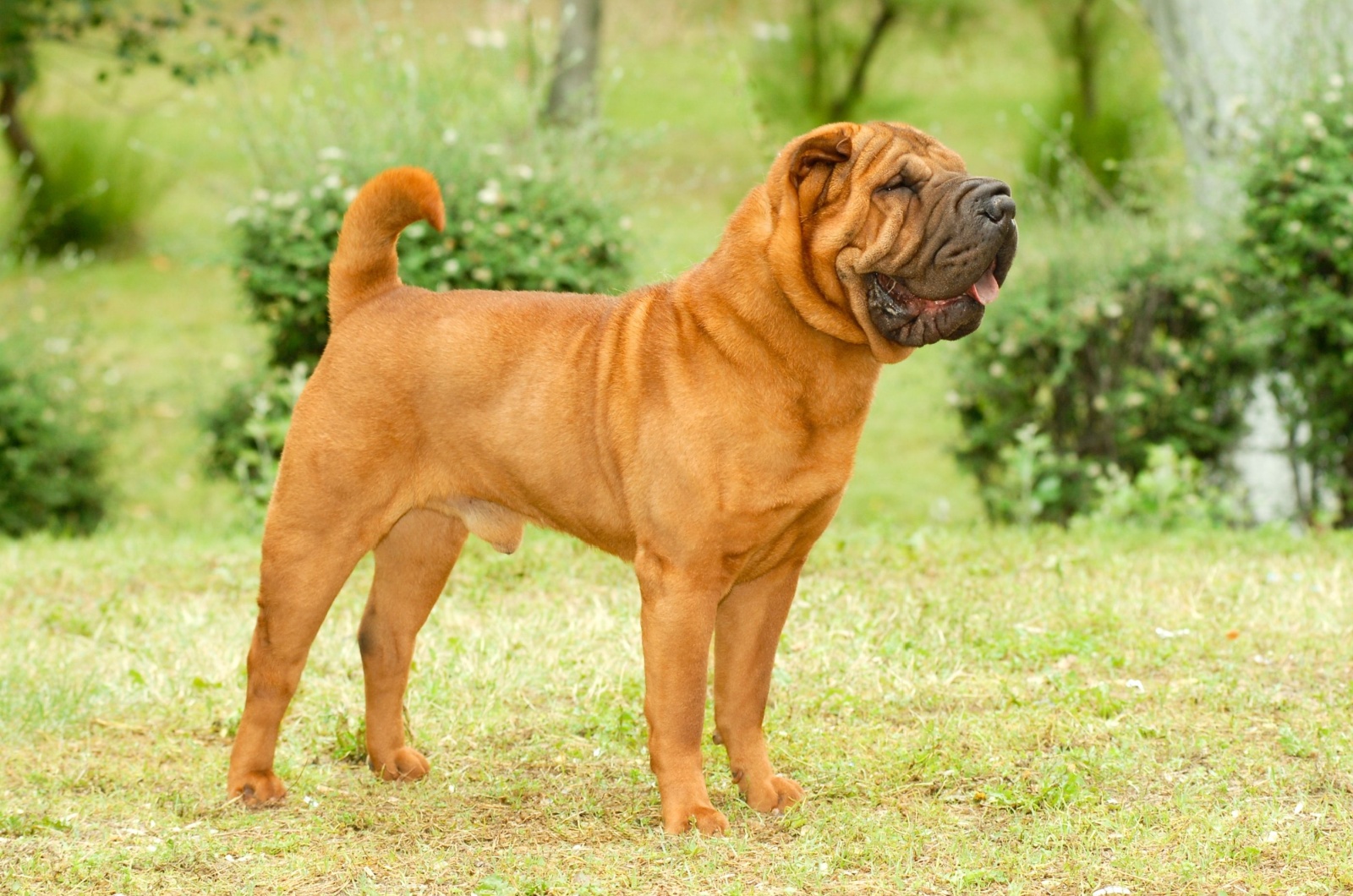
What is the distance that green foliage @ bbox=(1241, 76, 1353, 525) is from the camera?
7645mm

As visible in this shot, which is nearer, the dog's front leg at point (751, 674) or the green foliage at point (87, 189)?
the dog's front leg at point (751, 674)

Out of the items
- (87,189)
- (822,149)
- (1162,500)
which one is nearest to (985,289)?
(822,149)

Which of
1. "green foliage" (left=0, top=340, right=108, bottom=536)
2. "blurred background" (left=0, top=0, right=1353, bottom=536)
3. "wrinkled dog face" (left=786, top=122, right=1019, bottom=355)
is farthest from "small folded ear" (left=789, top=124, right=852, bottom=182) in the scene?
"green foliage" (left=0, top=340, right=108, bottom=536)

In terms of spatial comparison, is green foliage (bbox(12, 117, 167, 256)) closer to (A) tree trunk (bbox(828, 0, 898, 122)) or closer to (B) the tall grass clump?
(B) the tall grass clump

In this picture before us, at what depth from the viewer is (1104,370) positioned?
344 inches

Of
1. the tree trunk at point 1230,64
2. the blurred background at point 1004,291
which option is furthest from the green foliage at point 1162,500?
the tree trunk at point 1230,64

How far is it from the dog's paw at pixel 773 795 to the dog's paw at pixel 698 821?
23cm

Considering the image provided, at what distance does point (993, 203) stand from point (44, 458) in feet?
24.7

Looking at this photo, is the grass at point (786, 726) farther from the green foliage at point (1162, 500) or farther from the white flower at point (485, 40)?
the white flower at point (485, 40)

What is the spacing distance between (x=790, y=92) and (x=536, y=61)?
842cm

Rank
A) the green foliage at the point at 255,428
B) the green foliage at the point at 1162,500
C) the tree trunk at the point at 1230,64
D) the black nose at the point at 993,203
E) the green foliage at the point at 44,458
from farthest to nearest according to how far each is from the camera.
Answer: the green foliage at the point at 44,458 → the tree trunk at the point at 1230,64 → the green foliage at the point at 255,428 → the green foliage at the point at 1162,500 → the black nose at the point at 993,203

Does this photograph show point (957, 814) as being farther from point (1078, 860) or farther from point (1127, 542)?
point (1127, 542)

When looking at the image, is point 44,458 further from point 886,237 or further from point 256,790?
point 886,237

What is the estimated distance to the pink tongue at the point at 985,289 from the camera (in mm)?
3764
